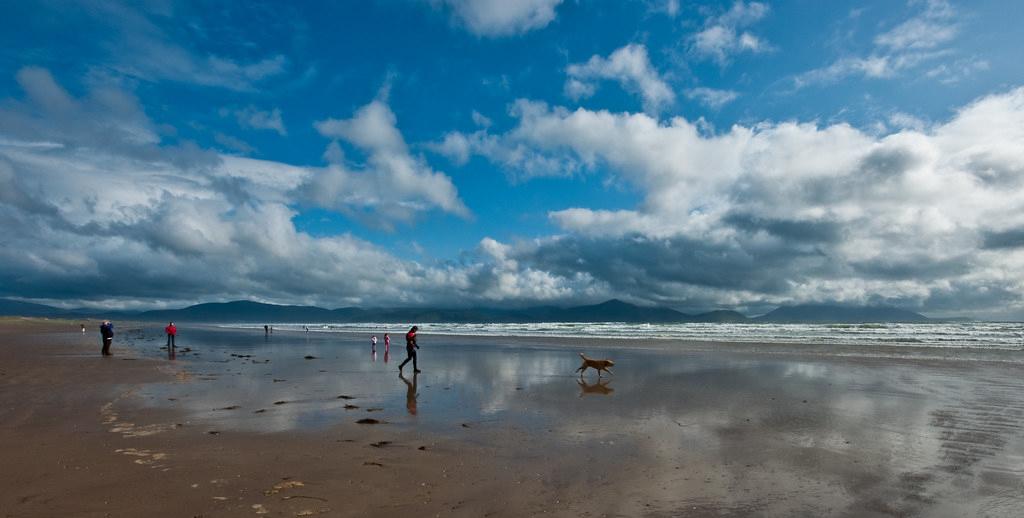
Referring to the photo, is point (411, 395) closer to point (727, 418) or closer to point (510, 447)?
point (510, 447)

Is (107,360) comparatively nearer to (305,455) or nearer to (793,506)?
(305,455)

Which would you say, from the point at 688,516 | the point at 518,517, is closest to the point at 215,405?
the point at 518,517

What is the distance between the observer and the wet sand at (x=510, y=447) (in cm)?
702

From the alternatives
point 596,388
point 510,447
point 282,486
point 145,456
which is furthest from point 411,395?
point 282,486

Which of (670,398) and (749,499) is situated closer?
(749,499)

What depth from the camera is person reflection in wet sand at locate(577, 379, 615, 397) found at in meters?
17.5

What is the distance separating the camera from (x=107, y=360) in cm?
2756

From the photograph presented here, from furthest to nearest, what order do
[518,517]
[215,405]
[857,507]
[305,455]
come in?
[215,405] → [305,455] → [857,507] → [518,517]

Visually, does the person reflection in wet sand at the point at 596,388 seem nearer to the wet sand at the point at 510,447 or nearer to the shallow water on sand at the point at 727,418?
the shallow water on sand at the point at 727,418

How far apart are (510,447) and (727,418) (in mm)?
6158

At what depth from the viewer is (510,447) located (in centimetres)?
1005

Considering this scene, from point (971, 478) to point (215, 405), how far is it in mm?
16784

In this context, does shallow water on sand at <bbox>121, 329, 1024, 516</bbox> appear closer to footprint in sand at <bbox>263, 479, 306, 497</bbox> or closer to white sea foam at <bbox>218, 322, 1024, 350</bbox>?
footprint in sand at <bbox>263, 479, 306, 497</bbox>

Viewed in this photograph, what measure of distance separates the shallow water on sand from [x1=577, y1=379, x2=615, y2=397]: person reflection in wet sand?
7cm
